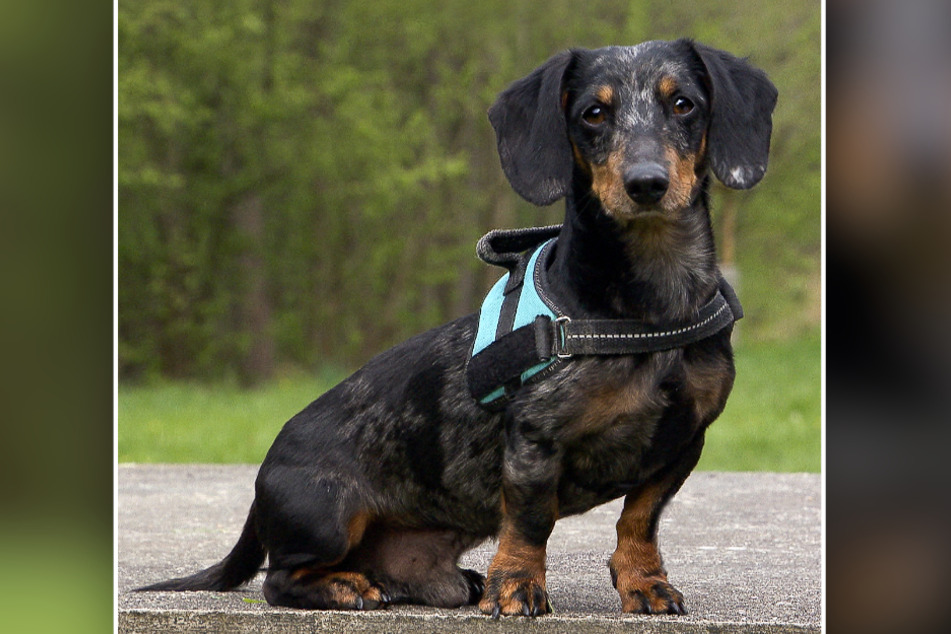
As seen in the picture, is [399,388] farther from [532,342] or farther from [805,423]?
[805,423]

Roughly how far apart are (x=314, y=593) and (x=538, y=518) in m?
0.86

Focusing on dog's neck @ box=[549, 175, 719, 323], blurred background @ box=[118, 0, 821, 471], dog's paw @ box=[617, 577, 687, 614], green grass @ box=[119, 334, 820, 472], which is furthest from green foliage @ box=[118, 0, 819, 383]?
dog's paw @ box=[617, 577, 687, 614]

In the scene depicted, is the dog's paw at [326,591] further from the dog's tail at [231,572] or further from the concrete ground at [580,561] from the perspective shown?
the dog's tail at [231,572]

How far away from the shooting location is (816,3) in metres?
12.1

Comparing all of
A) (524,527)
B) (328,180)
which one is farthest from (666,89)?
(328,180)

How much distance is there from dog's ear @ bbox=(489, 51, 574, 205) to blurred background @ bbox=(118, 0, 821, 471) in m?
8.56

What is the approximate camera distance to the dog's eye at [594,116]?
11.8ft

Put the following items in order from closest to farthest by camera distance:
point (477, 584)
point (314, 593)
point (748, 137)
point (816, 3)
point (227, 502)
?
point (748, 137)
point (314, 593)
point (477, 584)
point (227, 502)
point (816, 3)

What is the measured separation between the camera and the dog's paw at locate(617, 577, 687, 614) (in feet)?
12.8

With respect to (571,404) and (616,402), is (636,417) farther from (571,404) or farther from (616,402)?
(571,404)

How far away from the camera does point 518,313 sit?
3.89 metres
